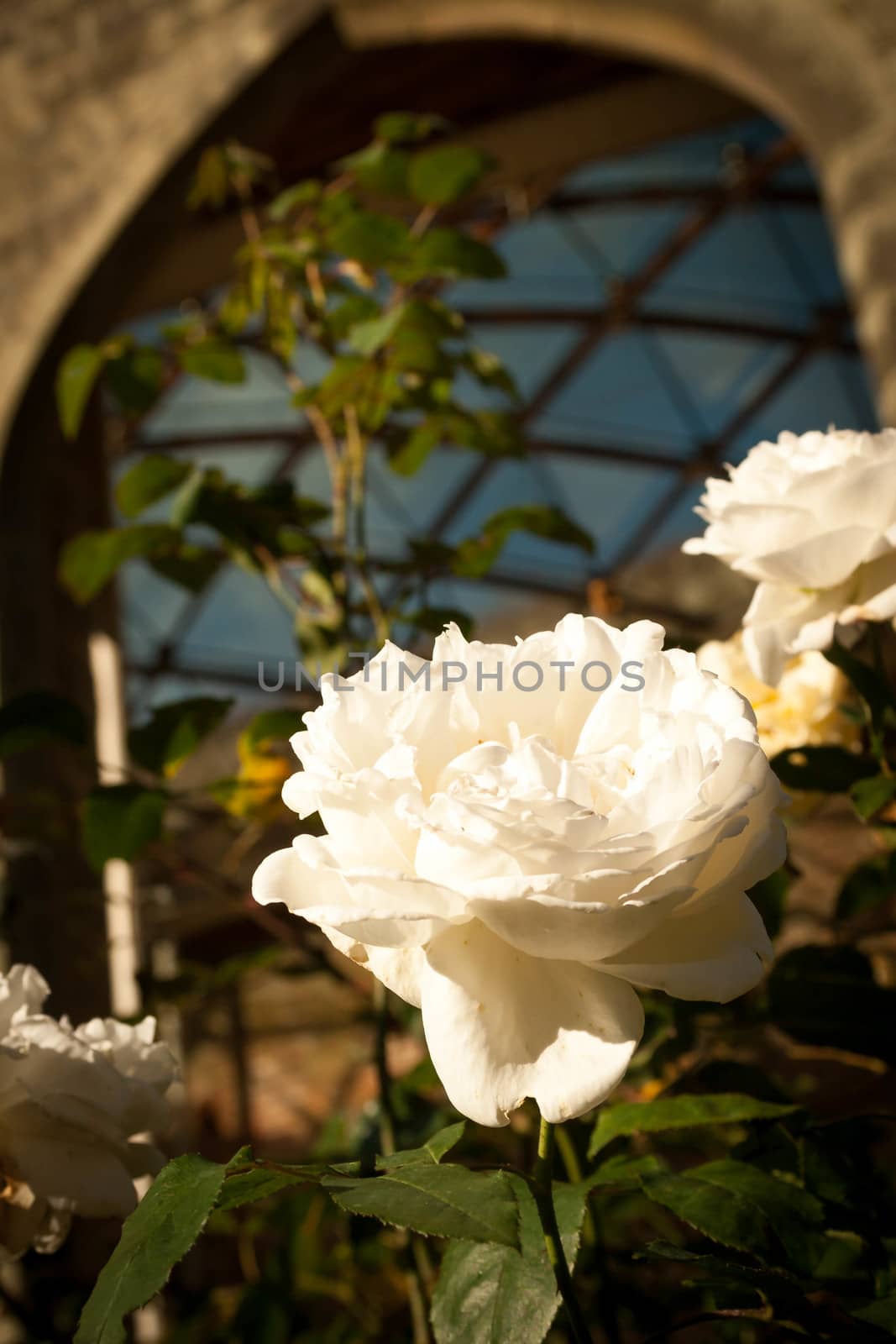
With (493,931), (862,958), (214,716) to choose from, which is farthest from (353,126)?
(493,931)

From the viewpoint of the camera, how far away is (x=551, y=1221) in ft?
1.68

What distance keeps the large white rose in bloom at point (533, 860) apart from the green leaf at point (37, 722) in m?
0.66

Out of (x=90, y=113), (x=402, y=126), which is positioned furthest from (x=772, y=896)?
(x=90, y=113)

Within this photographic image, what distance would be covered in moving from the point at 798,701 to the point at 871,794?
0.72ft

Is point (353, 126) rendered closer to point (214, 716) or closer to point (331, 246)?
point (331, 246)

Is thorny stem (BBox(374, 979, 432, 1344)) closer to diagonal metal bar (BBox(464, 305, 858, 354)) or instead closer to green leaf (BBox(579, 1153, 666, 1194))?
green leaf (BBox(579, 1153, 666, 1194))

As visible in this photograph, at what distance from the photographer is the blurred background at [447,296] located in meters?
2.15

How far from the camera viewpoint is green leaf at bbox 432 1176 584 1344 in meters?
0.47

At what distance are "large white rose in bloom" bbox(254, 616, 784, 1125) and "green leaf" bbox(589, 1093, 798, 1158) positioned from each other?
0.29m

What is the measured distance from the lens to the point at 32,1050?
26.7 inches

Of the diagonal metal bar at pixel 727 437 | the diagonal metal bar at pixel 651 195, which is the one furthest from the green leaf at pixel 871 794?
the diagonal metal bar at pixel 727 437

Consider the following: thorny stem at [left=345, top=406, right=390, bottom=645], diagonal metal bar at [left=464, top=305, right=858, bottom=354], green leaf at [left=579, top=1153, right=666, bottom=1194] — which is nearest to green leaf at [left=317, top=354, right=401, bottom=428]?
thorny stem at [left=345, top=406, right=390, bottom=645]

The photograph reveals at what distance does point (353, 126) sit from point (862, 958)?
412 centimetres

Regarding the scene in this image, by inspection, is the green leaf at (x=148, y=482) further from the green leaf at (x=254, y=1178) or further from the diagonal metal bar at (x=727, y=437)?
the diagonal metal bar at (x=727, y=437)
